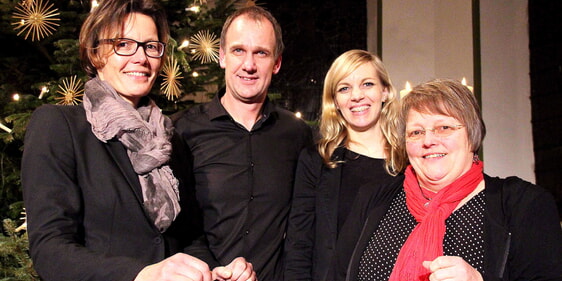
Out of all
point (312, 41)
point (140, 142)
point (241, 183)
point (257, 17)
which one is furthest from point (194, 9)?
point (312, 41)

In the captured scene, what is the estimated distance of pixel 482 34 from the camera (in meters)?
4.52

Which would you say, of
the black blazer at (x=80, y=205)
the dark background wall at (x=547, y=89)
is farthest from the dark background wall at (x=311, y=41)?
the black blazer at (x=80, y=205)

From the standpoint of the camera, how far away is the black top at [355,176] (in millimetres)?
2244

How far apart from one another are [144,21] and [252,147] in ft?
2.81

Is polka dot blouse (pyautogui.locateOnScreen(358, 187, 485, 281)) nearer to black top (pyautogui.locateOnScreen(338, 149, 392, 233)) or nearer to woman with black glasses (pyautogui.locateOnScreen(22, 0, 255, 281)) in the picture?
black top (pyautogui.locateOnScreen(338, 149, 392, 233))

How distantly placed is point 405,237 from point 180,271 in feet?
2.92

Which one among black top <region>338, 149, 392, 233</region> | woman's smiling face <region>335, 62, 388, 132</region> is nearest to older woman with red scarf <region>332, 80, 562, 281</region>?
black top <region>338, 149, 392, 233</region>

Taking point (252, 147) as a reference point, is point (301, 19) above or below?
above

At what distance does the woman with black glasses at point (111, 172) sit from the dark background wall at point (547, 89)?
3.22 meters

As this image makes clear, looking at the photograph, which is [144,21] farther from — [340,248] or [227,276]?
[340,248]

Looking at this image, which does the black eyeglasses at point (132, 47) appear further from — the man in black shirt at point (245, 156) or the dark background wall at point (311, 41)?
the dark background wall at point (311, 41)

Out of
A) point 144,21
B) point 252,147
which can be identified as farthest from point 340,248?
point 144,21

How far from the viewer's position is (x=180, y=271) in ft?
4.05

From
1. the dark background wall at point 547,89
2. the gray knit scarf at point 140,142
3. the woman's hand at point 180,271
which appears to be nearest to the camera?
the woman's hand at point 180,271
